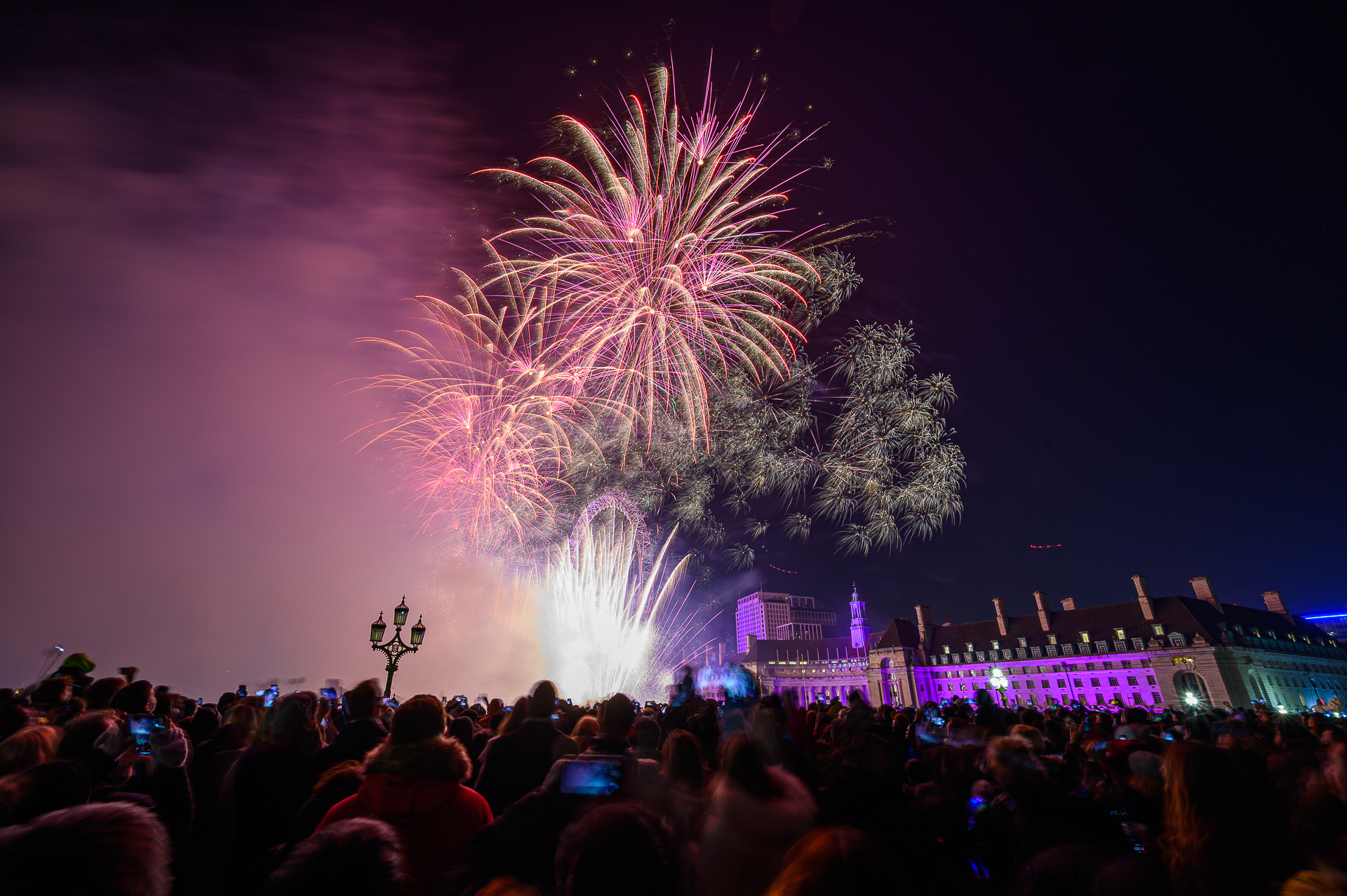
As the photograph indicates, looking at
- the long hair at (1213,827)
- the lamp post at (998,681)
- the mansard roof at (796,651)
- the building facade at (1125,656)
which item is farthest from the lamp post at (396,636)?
the mansard roof at (796,651)

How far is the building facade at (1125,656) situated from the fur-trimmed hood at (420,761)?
59922 mm

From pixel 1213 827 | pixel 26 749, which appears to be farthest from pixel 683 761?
pixel 26 749

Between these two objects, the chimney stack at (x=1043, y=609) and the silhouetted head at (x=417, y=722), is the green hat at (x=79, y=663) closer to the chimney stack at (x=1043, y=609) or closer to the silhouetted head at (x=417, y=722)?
the silhouetted head at (x=417, y=722)

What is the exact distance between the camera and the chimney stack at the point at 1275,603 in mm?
86562

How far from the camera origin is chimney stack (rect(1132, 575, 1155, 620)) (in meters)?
74.7

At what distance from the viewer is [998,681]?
69.6 meters

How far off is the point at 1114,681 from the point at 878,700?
110 feet

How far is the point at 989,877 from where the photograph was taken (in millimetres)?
4805

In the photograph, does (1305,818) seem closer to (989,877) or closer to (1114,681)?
(989,877)

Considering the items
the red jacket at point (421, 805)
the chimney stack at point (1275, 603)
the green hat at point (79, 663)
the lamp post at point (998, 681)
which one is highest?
the chimney stack at point (1275, 603)

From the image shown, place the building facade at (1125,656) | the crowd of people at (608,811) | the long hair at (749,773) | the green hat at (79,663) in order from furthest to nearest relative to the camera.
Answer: the building facade at (1125,656)
the green hat at (79,663)
the long hair at (749,773)
the crowd of people at (608,811)

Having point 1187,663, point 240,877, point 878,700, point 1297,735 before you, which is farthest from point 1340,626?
point 240,877

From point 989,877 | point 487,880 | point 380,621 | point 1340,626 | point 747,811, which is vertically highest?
point 1340,626

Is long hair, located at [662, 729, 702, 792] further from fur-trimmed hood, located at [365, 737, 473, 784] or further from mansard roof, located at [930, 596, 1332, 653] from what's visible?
mansard roof, located at [930, 596, 1332, 653]
